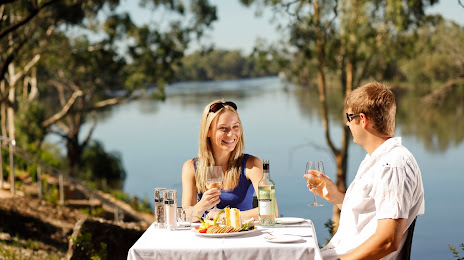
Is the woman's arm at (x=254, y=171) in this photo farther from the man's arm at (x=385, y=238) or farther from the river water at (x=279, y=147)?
the river water at (x=279, y=147)

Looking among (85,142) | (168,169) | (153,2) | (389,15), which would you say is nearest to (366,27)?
(389,15)

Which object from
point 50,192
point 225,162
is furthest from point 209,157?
point 50,192

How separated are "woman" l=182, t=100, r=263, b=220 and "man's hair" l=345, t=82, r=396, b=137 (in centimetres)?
126

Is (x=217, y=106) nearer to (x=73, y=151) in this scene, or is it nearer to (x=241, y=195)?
(x=241, y=195)

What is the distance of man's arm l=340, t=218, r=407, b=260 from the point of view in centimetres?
268

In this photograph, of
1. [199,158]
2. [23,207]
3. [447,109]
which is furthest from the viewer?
[447,109]

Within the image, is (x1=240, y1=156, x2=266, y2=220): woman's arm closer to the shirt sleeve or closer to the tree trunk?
the shirt sleeve

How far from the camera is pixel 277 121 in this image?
2351 inches

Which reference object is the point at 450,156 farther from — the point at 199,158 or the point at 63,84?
the point at 199,158

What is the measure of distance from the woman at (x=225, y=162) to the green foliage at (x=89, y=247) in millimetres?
1800

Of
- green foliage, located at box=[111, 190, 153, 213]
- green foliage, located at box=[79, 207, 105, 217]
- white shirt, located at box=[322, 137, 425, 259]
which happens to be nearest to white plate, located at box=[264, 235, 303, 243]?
white shirt, located at box=[322, 137, 425, 259]

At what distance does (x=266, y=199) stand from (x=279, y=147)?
1651 inches

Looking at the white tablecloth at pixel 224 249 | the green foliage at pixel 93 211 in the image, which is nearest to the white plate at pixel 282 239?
the white tablecloth at pixel 224 249

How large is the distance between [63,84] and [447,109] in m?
28.3
